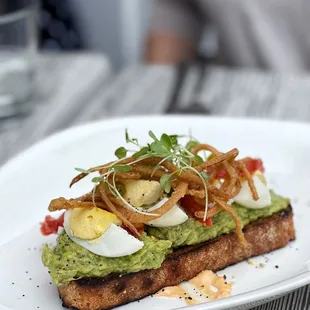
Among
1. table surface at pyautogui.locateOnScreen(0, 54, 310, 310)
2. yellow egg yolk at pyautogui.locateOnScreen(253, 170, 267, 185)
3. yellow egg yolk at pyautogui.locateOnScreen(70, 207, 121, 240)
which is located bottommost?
table surface at pyautogui.locateOnScreen(0, 54, 310, 310)

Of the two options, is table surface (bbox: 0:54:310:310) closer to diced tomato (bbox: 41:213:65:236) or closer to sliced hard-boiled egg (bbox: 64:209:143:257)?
diced tomato (bbox: 41:213:65:236)

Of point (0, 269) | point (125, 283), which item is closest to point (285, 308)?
point (125, 283)

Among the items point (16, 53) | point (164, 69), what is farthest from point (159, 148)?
point (164, 69)

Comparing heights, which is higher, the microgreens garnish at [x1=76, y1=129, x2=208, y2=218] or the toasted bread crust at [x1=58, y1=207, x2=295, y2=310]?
the microgreens garnish at [x1=76, y1=129, x2=208, y2=218]

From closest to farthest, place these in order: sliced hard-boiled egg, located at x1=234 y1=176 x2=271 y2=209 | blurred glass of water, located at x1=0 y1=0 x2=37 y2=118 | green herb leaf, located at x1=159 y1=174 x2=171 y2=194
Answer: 1. green herb leaf, located at x1=159 y1=174 x2=171 y2=194
2. sliced hard-boiled egg, located at x1=234 y1=176 x2=271 y2=209
3. blurred glass of water, located at x1=0 y1=0 x2=37 y2=118

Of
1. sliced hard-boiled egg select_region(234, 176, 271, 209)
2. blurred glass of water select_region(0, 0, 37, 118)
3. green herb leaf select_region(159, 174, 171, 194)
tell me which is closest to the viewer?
green herb leaf select_region(159, 174, 171, 194)

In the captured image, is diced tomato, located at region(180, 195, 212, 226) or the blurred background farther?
the blurred background

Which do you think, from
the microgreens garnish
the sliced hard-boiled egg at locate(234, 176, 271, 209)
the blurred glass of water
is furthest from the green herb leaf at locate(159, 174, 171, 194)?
the blurred glass of water
